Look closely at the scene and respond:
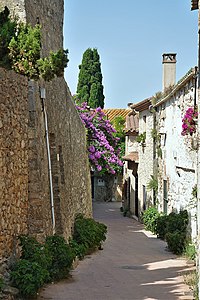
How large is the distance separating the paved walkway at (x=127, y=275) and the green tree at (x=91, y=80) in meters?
29.5

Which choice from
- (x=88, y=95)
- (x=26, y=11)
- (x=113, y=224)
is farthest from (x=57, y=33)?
(x=88, y=95)

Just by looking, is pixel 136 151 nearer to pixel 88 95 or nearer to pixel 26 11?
pixel 88 95

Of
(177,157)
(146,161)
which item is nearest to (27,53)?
(177,157)

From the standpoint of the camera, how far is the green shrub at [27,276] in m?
8.68

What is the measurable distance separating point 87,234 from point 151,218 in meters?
8.72

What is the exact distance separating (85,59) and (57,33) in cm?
3565

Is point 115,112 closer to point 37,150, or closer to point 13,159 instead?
point 37,150

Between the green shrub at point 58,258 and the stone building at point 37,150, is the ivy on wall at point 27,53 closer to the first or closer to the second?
the stone building at point 37,150

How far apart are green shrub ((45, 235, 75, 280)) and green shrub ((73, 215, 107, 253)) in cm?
396

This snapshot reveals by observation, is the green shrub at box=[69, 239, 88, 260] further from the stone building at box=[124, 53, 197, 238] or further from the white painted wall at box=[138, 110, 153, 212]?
the white painted wall at box=[138, 110, 153, 212]

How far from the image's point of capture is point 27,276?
883cm

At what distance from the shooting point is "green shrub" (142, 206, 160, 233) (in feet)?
77.0

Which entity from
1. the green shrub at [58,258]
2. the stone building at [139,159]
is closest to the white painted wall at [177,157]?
the stone building at [139,159]

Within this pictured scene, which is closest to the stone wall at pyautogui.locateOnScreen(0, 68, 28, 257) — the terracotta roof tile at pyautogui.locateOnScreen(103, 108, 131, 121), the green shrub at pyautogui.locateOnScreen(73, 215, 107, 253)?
the green shrub at pyautogui.locateOnScreen(73, 215, 107, 253)
